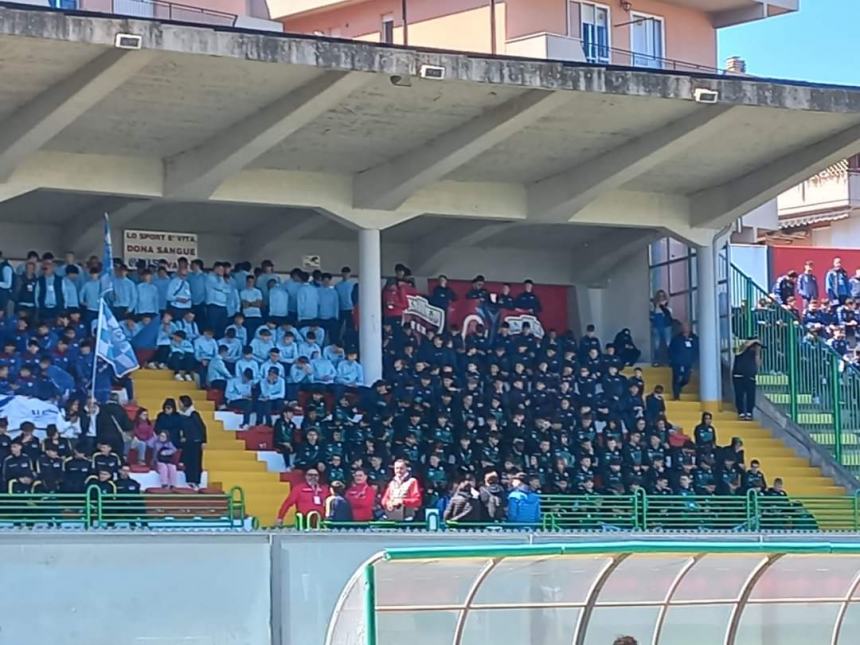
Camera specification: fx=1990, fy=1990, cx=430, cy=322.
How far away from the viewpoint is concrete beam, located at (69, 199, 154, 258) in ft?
82.6

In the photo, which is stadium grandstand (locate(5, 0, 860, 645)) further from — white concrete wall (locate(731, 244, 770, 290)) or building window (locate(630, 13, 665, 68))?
white concrete wall (locate(731, 244, 770, 290))

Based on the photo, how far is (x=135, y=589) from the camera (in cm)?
1520

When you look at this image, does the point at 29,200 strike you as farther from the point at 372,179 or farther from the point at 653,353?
the point at 653,353

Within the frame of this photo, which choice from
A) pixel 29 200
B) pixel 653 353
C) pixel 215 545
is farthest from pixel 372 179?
pixel 215 545

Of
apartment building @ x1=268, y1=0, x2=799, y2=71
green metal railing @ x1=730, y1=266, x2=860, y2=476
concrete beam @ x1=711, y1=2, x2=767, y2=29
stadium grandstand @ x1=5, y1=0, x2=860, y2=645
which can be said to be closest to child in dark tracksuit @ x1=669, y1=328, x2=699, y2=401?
stadium grandstand @ x1=5, y1=0, x2=860, y2=645

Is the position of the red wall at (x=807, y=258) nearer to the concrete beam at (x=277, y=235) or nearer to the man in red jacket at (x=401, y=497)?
the concrete beam at (x=277, y=235)

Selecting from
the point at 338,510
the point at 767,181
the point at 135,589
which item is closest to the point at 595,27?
the point at 767,181

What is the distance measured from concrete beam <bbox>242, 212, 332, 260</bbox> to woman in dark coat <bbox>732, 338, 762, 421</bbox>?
240 inches

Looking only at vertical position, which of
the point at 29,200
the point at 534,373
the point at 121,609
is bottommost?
the point at 121,609

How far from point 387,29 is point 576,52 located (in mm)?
5098

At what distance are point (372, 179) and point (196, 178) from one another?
2544mm

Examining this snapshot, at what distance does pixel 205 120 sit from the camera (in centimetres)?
2305

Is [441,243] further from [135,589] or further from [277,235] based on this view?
[135,589]

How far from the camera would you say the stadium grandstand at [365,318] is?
18.8 metres
